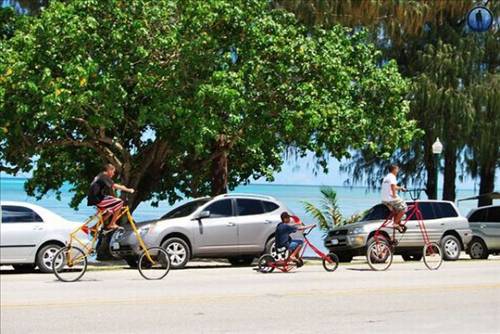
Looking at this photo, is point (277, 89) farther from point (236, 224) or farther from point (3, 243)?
point (3, 243)

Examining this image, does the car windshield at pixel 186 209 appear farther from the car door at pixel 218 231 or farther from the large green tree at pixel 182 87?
the large green tree at pixel 182 87

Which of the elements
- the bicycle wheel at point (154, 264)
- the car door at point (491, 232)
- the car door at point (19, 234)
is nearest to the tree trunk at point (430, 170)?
the car door at point (491, 232)

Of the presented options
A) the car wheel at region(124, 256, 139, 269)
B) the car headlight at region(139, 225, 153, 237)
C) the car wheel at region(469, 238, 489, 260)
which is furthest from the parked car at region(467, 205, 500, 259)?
the car headlight at region(139, 225, 153, 237)

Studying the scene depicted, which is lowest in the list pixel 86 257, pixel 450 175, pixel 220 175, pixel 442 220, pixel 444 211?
pixel 86 257

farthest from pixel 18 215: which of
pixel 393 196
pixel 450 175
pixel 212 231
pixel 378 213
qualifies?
pixel 450 175

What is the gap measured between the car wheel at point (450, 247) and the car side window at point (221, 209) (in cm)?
649

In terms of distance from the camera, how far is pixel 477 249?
27.4m

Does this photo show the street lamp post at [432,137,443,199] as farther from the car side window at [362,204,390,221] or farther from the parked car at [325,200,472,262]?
the car side window at [362,204,390,221]

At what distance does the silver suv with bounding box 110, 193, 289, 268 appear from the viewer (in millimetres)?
20234

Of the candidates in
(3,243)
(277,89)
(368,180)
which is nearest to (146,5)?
(277,89)

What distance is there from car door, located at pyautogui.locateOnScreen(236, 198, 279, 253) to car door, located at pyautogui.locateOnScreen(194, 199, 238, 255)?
18 cm

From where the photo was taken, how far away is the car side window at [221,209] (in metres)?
21.1

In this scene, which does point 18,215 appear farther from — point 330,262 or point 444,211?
point 444,211

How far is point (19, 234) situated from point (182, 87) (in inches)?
244
